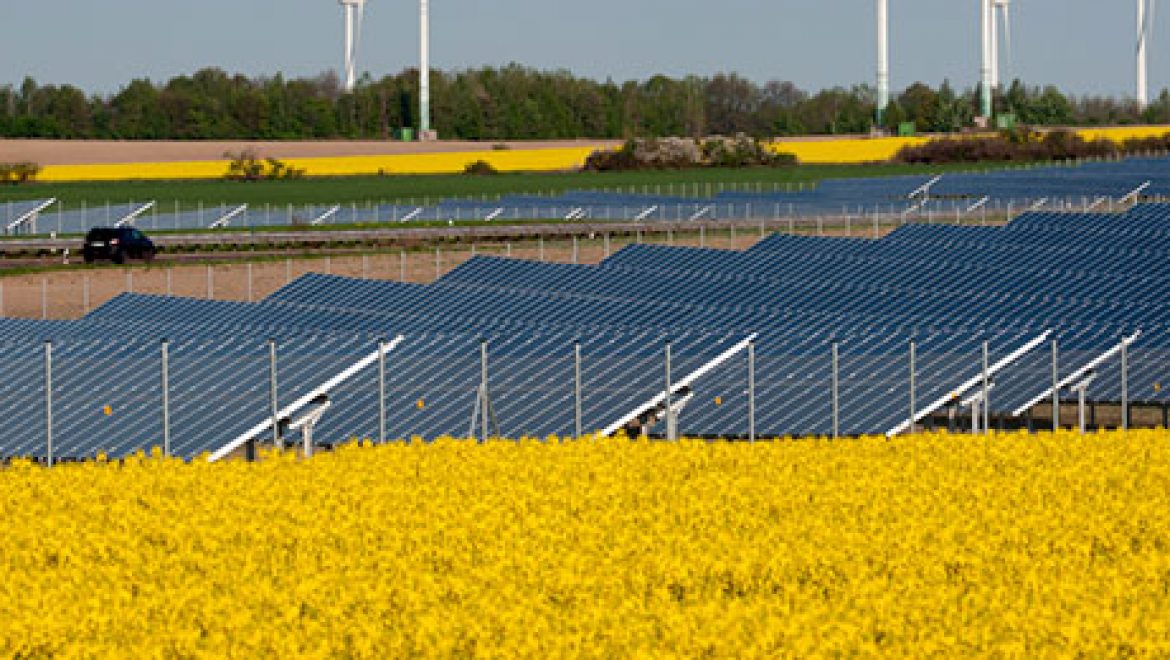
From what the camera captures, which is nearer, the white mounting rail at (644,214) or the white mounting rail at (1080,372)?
the white mounting rail at (1080,372)

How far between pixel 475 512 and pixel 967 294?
37167mm

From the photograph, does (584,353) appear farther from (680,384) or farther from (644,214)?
(644,214)

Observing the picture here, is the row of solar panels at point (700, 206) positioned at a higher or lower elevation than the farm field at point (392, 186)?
lower

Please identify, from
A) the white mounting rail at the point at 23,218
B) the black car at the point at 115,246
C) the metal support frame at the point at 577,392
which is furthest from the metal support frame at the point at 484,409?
the white mounting rail at the point at 23,218

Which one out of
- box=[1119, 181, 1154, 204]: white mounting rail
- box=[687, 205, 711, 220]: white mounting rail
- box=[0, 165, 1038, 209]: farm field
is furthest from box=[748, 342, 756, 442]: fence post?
box=[0, 165, 1038, 209]: farm field

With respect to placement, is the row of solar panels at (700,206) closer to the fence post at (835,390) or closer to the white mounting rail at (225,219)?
the white mounting rail at (225,219)

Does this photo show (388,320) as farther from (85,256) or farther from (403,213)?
(403,213)

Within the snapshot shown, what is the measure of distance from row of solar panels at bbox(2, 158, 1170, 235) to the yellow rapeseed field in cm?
9976

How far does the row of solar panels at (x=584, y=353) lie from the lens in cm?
4322

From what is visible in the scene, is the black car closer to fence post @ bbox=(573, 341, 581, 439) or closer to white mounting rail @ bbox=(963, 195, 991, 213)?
white mounting rail @ bbox=(963, 195, 991, 213)

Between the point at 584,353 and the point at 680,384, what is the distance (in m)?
3.17

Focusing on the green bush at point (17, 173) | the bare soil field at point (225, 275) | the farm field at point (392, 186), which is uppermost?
the green bush at point (17, 173)

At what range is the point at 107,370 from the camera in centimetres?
4422

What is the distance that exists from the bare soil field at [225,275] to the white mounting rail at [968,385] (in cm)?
4411
